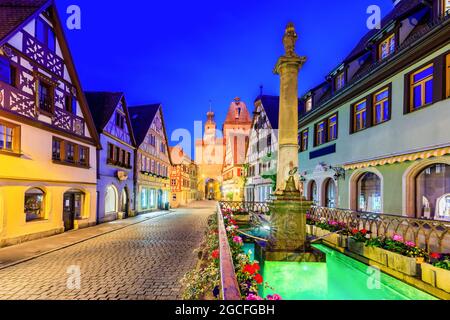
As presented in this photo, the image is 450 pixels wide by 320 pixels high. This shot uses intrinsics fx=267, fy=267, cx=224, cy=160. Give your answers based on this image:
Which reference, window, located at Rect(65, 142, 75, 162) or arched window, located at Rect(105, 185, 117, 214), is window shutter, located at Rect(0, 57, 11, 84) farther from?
arched window, located at Rect(105, 185, 117, 214)

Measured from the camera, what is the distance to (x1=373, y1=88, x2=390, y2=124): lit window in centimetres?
1192

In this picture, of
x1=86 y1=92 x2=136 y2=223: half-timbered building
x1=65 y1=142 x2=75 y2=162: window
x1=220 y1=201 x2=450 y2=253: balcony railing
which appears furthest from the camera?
x1=86 y1=92 x2=136 y2=223: half-timbered building

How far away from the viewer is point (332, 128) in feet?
56.0

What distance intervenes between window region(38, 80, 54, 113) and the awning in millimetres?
15189

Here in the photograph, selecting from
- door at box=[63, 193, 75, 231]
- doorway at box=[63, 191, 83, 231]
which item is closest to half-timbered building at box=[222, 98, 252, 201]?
doorway at box=[63, 191, 83, 231]

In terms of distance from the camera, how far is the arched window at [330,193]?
16859mm

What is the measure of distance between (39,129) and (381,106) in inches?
619

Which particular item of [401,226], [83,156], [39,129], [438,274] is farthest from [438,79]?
[83,156]

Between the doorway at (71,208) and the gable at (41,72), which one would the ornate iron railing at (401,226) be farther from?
the gable at (41,72)

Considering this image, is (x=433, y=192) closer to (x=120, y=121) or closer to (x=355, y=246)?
(x=355, y=246)

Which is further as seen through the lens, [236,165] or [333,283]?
[236,165]

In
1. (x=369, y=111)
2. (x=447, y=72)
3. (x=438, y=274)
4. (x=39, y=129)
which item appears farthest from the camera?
(x=369, y=111)

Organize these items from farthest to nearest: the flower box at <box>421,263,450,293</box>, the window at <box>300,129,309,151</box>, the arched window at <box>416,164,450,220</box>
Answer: the window at <box>300,129,309,151</box> < the arched window at <box>416,164,450,220</box> < the flower box at <box>421,263,450,293</box>

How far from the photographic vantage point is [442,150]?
8211 millimetres
